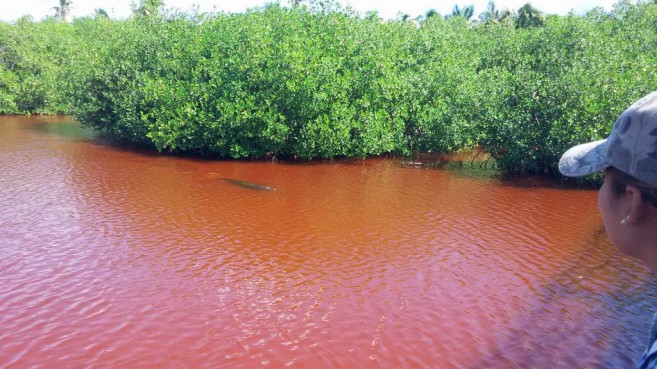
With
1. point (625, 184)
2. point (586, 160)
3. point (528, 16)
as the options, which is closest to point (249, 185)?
point (586, 160)

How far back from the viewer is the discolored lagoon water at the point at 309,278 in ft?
20.5

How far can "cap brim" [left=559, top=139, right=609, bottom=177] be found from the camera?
1508mm

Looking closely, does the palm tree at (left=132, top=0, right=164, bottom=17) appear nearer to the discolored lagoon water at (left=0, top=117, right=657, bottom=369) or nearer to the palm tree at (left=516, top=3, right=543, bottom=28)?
the discolored lagoon water at (left=0, top=117, right=657, bottom=369)

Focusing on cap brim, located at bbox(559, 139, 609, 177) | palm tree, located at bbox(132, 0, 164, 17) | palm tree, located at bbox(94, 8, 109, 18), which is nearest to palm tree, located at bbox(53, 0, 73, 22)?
palm tree, located at bbox(94, 8, 109, 18)

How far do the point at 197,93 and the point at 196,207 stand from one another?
699 centimetres

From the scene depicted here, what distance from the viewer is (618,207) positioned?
1.48 meters

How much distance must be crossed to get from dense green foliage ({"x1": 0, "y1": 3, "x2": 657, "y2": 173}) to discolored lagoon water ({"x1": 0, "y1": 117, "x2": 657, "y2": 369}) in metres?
2.67

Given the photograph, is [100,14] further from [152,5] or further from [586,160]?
[586,160]

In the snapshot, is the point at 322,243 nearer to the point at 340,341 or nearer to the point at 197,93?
the point at 340,341

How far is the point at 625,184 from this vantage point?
1.43 meters

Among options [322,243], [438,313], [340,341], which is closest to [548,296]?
[438,313]

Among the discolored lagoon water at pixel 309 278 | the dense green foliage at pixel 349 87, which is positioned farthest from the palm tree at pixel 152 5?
the discolored lagoon water at pixel 309 278

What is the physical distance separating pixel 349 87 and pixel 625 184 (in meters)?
16.2

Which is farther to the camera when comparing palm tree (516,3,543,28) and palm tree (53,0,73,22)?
palm tree (53,0,73,22)
